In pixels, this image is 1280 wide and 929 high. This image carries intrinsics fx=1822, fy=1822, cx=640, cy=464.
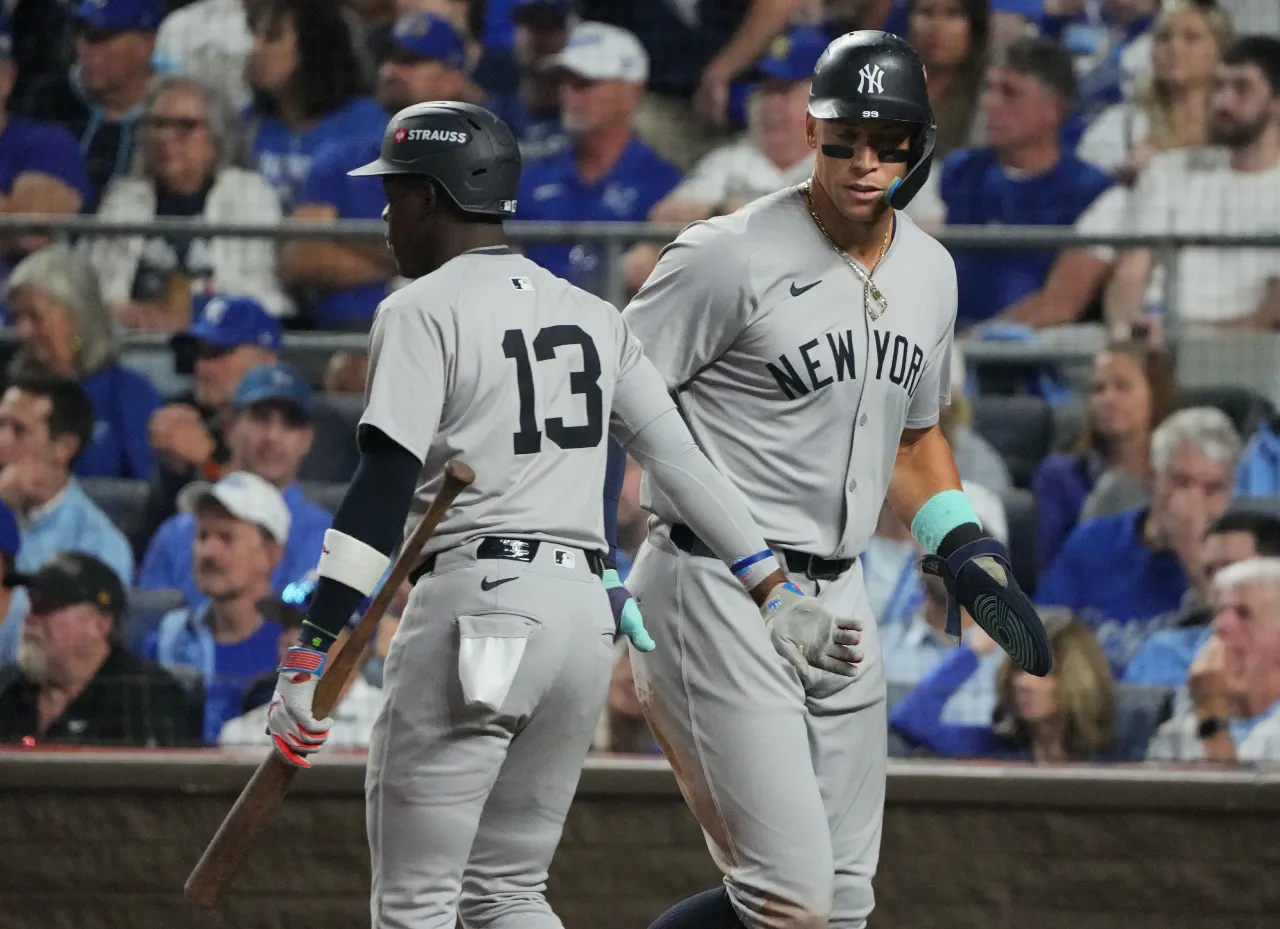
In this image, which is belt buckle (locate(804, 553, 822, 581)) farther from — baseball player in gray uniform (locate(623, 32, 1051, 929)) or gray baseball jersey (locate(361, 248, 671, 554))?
gray baseball jersey (locate(361, 248, 671, 554))

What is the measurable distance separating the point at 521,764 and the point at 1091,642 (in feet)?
6.73

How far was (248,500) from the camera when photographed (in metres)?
4.76

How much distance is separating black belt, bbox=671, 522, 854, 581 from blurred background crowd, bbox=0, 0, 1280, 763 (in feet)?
4.63

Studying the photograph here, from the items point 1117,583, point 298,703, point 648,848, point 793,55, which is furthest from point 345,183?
point 298,703

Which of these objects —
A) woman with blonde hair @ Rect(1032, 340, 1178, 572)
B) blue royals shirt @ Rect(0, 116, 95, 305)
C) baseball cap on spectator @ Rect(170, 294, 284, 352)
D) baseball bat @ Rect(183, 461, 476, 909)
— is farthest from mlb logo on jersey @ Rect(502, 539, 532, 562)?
blue royals shirt @ Rect(0, 116, 95, 305)

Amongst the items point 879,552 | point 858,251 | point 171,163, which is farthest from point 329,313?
point 858,251

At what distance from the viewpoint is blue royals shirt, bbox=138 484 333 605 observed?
4637mm

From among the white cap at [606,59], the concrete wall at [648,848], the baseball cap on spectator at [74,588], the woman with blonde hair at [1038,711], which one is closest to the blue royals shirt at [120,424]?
the baseball cap on spectator at [74,588]

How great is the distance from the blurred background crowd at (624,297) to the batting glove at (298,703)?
5.94 ft

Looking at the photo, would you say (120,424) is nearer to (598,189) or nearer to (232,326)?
(232,326)

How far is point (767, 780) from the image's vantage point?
292 cm

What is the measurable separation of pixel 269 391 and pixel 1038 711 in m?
2.17

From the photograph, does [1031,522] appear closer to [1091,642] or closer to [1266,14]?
[1091,642]

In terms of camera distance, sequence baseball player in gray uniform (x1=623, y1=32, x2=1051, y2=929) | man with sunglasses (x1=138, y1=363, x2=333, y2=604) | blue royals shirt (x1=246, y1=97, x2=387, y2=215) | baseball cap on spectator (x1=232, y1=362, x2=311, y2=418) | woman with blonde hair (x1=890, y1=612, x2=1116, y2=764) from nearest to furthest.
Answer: baseball player in gray uniform (x1=623, y1=32, x2=1051, y2=929)
woman with blonde hair (x1=890, y1=612, x2=1116, y2=764)
man with sunglasses (x1=138, y1=363, x2=333, y2=604)
baseball cap on spectator (x1=232, y1=362, x2=311, y2=418)
blue royals shirt (x1=246, y1=97, x2=387, y2=215)
